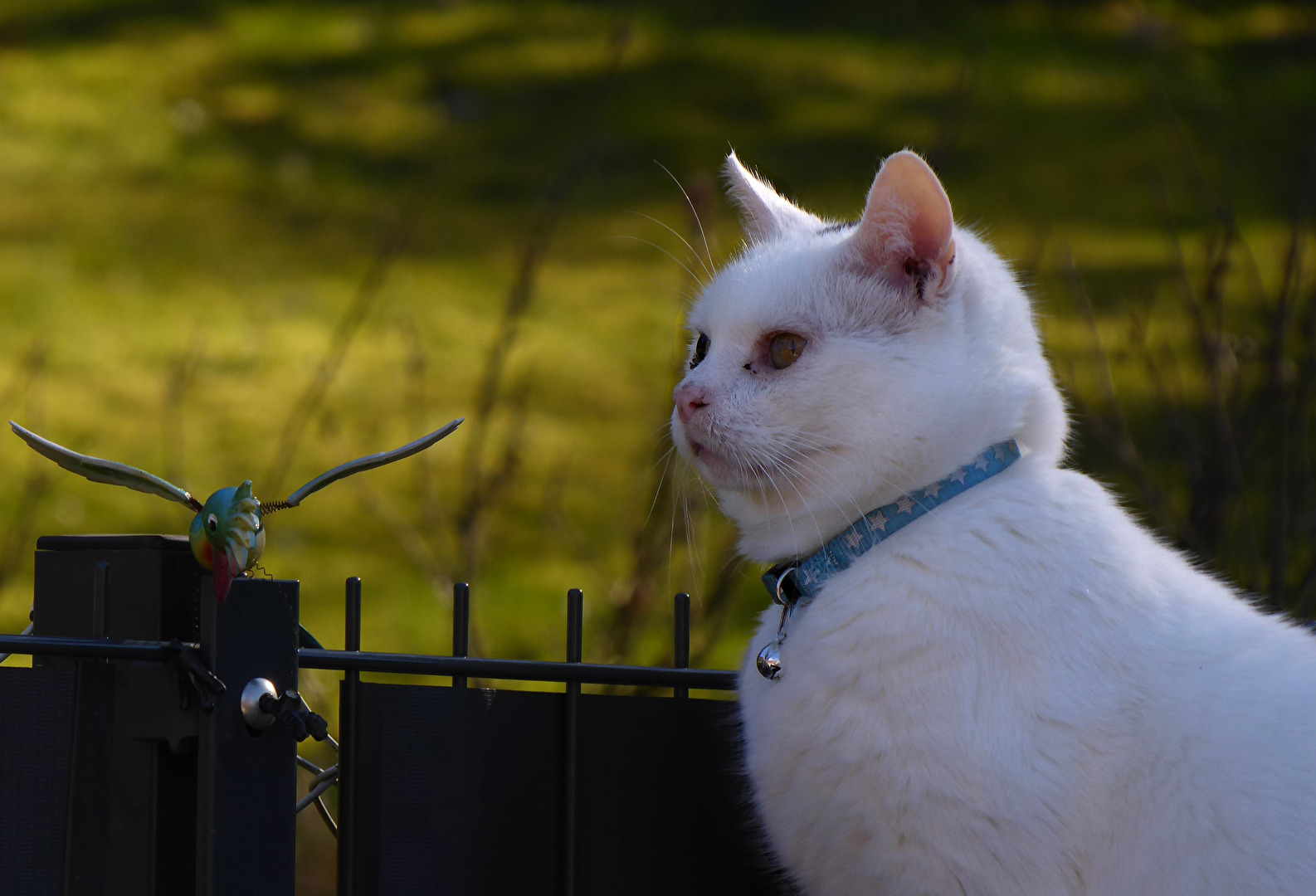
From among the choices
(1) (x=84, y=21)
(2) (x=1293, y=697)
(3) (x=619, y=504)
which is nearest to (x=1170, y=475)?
(3) (x=619, y=504)

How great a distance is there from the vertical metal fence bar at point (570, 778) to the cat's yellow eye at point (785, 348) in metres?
0.39

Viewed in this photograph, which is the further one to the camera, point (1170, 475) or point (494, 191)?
point (494, 191)

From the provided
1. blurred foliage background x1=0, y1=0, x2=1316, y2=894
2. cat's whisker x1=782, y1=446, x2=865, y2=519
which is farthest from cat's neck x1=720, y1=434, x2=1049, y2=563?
blurred foliage background x1=0, y1=0, x2=1316, y2=894

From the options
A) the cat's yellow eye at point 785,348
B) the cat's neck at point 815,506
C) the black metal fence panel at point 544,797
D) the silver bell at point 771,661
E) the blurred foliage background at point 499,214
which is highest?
the blurred foliage background at point 499,214

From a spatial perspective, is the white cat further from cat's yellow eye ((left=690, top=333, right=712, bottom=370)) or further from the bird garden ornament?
the bird garden ornament

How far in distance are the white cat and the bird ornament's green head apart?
612mm

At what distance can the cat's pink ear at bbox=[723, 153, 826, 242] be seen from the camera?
179 centimetres

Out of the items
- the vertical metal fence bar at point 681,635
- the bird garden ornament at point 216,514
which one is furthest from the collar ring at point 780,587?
the bird garden ornament at point 216,514

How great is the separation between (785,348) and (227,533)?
2.43 feet

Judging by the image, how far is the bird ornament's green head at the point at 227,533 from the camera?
1078 mm

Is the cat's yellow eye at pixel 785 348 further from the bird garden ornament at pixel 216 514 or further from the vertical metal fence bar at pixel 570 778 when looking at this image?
the bird garden ornament at pixel 216 514

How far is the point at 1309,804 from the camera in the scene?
1.22m

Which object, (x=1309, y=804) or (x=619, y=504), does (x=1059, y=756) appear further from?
(x=619, y=504)

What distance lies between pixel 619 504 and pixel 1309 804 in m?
4.02
